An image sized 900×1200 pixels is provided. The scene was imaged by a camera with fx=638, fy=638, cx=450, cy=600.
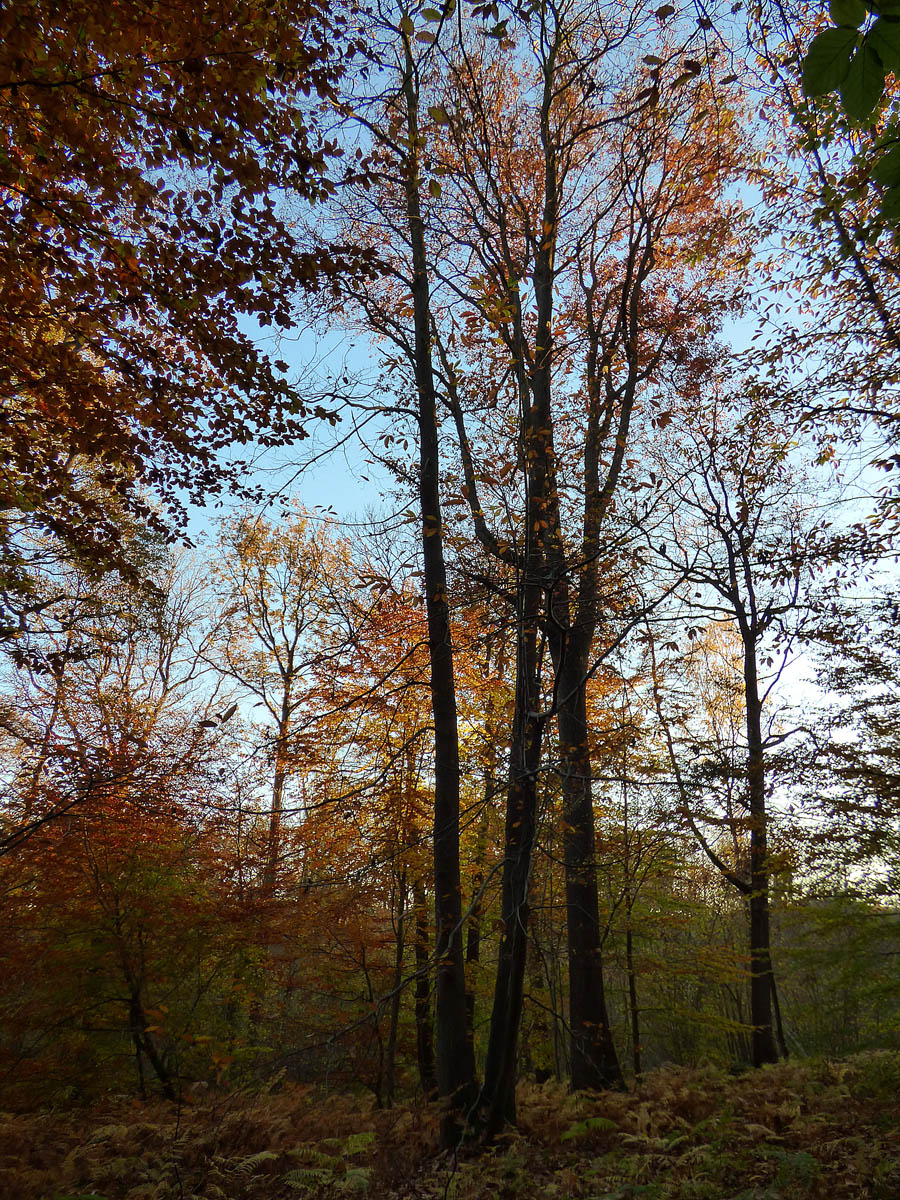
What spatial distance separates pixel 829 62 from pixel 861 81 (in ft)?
0.18

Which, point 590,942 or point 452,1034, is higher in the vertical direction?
point 590,942

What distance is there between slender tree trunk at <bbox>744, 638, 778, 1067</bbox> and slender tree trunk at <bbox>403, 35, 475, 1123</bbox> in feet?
14.5

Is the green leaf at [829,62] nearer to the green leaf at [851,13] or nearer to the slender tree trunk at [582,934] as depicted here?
the green leaf at [851,13]

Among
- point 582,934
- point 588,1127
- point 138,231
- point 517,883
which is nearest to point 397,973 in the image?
point 582,934

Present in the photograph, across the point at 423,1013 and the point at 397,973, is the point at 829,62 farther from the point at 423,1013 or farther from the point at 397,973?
the point at 423,1013

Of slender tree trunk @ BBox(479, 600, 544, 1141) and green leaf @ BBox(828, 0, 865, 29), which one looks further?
slender tree trunk @ BBox(479, 600, 544, 1141)

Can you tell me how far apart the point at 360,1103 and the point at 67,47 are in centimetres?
1082

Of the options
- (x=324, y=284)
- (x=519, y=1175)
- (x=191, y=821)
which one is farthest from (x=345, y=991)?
(x=324, y=284)

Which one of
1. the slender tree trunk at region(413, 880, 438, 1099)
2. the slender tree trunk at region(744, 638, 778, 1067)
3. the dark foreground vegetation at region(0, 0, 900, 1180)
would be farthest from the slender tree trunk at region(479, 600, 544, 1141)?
the slender tree trunk at region(744, 638, 778, 1067)

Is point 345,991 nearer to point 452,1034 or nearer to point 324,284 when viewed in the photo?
point 452,1034

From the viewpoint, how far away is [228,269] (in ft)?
17.2

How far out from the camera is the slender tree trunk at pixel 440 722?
5.75m

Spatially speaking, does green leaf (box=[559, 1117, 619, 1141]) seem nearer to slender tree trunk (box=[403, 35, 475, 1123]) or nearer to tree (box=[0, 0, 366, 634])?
slender tree trunk (box=[403, 35, 475, 1123])

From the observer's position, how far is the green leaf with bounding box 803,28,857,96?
2.88 ft
